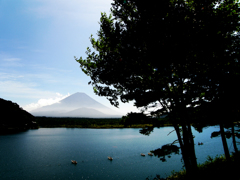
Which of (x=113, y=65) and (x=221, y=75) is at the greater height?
(x=113, y=65)

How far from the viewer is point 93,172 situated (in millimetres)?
18844

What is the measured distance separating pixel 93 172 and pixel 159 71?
1689cm

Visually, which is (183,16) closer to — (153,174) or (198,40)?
(198,40)

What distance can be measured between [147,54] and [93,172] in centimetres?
1747

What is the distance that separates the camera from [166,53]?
694cm

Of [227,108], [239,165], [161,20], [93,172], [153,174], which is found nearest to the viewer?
[161,20]

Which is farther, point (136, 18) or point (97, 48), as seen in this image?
point (97, 48)

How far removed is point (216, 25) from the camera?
22.9ft

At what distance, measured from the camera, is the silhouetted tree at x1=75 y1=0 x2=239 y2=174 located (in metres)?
6.96

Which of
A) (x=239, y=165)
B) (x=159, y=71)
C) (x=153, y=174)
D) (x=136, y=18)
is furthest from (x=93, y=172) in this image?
(x=136, y=18)

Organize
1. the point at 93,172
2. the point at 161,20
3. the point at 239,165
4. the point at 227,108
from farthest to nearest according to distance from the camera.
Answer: the point at 93,172
the point at 239,165
the point at 227,108
the point at 161,20

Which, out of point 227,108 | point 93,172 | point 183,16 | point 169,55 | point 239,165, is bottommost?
point 93,172

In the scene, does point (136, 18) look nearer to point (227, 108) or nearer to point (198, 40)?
point (198, 40)

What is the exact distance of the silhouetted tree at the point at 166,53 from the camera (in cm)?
696
